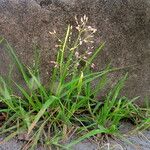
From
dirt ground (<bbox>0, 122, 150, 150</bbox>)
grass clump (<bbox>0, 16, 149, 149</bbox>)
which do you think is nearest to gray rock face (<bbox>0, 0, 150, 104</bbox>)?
grass clump (<bbox>0, 16, 149, 149</bbox>)

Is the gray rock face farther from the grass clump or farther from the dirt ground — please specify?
the dirt ground

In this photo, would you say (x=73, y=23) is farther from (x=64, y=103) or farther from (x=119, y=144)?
(x=119, y=144)

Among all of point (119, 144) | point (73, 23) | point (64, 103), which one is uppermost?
point (73, 23)

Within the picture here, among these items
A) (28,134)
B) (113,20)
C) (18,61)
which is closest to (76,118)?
(28,134)

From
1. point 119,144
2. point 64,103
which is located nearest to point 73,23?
point 64,103

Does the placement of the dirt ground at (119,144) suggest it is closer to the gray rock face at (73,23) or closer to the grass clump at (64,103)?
the grass clump at (64,103)

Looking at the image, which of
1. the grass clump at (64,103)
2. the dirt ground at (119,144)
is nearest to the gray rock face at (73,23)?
the grass clump at (64,103)
